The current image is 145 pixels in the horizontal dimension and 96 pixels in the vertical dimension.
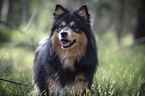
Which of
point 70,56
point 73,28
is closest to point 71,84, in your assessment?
point 70,56

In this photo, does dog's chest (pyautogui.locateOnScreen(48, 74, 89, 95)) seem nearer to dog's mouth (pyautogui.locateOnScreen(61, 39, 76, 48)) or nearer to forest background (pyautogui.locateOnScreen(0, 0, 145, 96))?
forest background (pyautogui.locateOnScreen(0, 0, 145, 96))

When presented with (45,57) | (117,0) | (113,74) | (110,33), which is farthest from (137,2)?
(45,57)

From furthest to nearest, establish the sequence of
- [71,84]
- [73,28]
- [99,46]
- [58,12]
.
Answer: [99,46]
[58,12]
[73,28]
[71,84]

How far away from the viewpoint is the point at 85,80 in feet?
7.92

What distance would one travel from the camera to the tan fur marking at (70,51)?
2506 mm

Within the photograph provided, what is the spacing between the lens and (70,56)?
2.54 metres

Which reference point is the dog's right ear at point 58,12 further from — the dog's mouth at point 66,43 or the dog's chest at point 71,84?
the dog's chest at point 71,84

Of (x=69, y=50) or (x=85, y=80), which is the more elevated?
(x=69, y=50)

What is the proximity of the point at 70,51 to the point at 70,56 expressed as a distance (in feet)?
0.34

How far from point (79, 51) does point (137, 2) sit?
7.30 meters

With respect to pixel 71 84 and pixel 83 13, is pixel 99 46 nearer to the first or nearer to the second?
pixel 83 13

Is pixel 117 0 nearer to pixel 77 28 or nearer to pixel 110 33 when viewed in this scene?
pixel 110 33

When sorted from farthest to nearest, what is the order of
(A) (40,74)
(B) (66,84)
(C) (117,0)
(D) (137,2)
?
(C) (117,0)
(D) (137,2)
(A) (40,74)
(B) (66,84)

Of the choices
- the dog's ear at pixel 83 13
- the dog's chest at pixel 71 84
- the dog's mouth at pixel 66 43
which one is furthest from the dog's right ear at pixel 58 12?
the dog's chest at pixel 71 84
